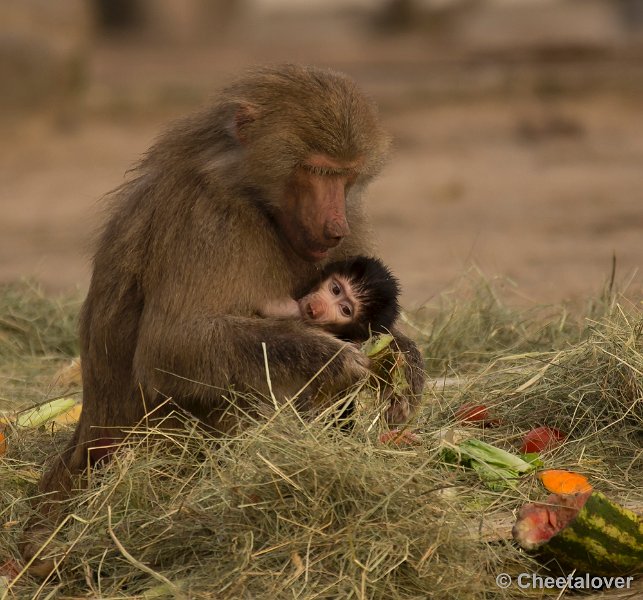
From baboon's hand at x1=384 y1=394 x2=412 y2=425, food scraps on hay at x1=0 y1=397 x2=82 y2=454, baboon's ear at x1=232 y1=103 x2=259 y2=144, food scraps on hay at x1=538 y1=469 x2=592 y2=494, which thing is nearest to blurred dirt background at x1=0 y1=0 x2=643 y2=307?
food scraps on hay at x1=0 y1=397 x2=82 y2=454

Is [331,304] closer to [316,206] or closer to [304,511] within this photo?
[316,206]

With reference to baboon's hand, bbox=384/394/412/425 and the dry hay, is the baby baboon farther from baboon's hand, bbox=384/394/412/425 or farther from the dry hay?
the dry hay

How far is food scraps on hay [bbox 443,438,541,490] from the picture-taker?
11.9 feet

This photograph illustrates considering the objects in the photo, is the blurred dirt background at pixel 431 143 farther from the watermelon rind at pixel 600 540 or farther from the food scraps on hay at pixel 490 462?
the watermelon rind at pixel 600 540

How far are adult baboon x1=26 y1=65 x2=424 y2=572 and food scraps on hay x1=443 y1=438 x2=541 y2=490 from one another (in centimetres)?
28

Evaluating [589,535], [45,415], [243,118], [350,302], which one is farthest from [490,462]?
[45,415]

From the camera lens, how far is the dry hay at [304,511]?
3.12 meters

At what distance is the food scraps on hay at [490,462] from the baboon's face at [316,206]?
28.7 inches

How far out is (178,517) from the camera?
334 centimetres

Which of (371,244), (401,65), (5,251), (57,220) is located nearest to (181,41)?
(401,65)

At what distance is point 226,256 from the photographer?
12.2 feet

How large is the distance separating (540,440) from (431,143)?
9.15m

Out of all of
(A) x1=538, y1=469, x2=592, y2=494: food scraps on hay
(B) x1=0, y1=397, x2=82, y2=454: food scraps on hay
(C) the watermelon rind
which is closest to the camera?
(C) the watermelon rind

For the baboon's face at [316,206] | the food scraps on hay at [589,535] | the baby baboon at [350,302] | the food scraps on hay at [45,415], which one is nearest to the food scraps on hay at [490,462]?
the food scraps on hay at [589,535]
